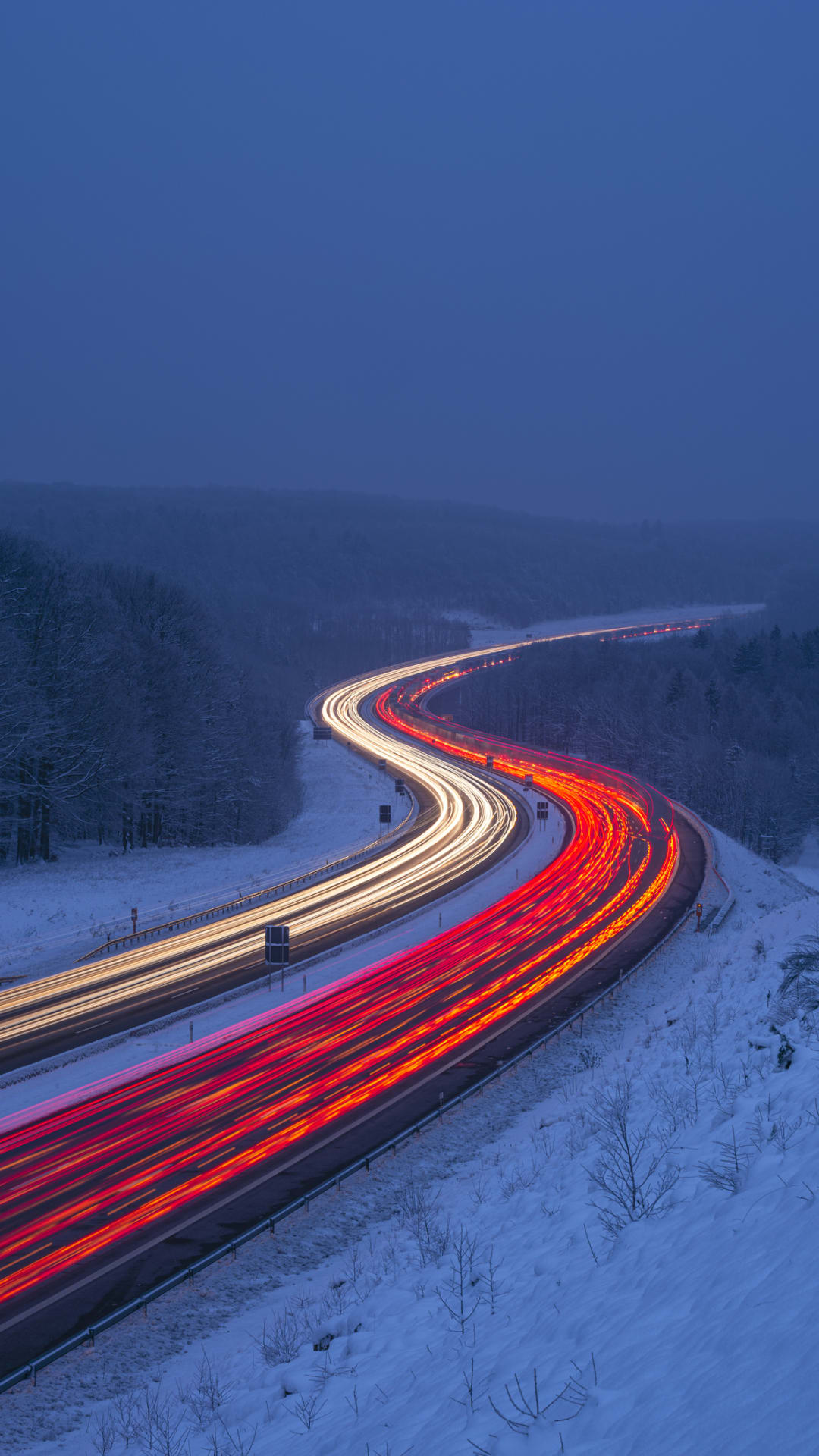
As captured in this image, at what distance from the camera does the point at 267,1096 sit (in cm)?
2170

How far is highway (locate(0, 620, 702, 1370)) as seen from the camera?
15.5 m

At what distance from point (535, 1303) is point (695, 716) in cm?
10237

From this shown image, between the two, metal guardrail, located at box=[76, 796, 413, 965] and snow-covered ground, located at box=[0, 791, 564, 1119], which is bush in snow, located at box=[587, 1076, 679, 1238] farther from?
metal guardrail, located at box=[76, 796, 413, 965]

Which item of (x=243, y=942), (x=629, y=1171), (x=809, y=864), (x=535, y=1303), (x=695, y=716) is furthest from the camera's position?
(x=695, y=716)

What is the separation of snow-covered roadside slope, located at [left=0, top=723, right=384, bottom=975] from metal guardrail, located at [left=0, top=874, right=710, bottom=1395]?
A: 18.0 meters

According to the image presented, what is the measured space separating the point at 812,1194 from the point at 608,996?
69.8ft

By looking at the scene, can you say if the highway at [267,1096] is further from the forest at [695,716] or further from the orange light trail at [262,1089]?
the forest at [695,716]

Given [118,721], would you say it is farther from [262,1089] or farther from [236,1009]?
[262,1089]

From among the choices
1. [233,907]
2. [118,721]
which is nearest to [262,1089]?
[233,907]

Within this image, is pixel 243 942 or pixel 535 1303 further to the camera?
pixel 243 942

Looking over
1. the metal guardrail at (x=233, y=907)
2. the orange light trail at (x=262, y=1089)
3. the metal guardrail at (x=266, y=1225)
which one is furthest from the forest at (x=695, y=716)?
the metal guardrail at (x=266, y=1225)

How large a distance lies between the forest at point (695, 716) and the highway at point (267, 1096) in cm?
3836

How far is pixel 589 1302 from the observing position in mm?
8719

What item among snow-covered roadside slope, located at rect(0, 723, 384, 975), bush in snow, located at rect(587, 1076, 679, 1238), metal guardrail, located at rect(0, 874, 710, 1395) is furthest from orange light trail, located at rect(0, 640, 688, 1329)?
snow-covered roadside slope, located at rect(0, 723, 384, 975)
